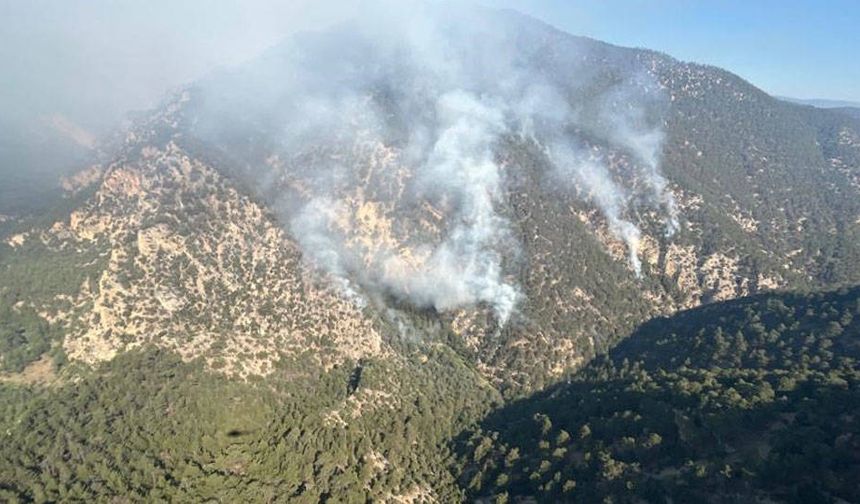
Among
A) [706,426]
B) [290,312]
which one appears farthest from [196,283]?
[706,426]

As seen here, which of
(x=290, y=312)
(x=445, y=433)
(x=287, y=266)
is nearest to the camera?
(x=445, y=433)

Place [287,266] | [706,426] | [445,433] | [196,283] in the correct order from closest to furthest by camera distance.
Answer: [706,426] < [445,433] < [196,283] < [287,266]

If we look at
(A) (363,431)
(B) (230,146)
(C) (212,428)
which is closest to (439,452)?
(A) (363,431)

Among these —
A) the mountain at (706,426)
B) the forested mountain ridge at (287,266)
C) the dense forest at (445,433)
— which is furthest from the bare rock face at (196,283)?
the mountain at (706,426)

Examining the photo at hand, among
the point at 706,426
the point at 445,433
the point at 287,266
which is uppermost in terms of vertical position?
the point at 287,266

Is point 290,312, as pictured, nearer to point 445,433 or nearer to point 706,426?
point 445,433

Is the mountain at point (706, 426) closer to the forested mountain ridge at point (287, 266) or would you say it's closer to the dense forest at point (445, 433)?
the dense forest at point (445, 433)

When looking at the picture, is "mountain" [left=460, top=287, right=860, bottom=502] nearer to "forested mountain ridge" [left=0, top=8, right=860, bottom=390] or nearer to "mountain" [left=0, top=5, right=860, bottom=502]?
"mountain" [left=0, top=5, right=860, bottom=502]

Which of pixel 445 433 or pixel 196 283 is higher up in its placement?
pixel 196 283

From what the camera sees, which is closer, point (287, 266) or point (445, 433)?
point (445, 433)

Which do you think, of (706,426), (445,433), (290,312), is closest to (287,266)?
(290,312)

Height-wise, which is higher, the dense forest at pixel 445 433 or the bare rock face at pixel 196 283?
the bare rock face at pixel 196 283
